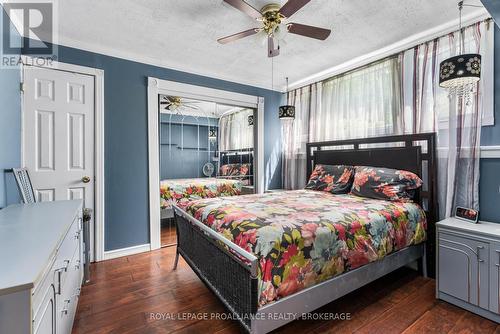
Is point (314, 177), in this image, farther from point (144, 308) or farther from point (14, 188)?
point (14, 188)

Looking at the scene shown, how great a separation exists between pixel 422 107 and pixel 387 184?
942mm

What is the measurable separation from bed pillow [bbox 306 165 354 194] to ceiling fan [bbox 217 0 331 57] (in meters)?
1.68

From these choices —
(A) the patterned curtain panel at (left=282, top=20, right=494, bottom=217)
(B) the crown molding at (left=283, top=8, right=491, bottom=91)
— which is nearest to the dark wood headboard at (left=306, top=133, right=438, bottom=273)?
(A) the patterned curtain panel at (left=282, top=20, right=494, bottom=217)

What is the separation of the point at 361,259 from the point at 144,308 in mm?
1774

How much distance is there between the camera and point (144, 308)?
199 centimetres

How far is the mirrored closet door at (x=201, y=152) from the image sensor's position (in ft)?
11.5

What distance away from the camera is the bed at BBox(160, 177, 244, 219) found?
3.48 m

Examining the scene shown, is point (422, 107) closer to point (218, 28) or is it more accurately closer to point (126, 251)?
point (218, 28)

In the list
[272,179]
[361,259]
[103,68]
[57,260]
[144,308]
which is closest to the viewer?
[57,260]

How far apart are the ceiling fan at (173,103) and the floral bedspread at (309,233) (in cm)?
169

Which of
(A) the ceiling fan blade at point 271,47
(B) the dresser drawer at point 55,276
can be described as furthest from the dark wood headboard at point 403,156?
(B) the dresser drawer at point 55,276

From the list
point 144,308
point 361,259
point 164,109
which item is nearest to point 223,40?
point 164,109

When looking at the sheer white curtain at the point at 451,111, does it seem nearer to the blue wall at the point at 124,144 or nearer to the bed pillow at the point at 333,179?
the bed pillow at the point at 333,179

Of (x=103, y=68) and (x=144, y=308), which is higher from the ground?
(x=103, y=68)
